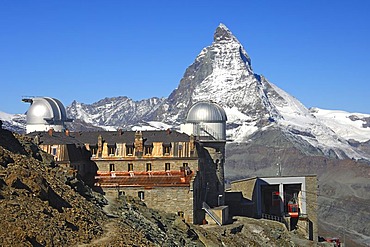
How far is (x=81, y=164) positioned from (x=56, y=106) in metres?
24.6

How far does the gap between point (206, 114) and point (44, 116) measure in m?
25.0

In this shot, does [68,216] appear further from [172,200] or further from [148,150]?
[148,150]

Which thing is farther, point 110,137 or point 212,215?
point 110,137

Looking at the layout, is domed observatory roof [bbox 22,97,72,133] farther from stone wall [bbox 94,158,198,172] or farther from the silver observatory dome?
stone wall [bbox 94,158,198,172]

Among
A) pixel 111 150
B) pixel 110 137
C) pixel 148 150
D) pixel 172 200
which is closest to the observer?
pixel 172 200

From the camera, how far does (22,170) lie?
47.1m

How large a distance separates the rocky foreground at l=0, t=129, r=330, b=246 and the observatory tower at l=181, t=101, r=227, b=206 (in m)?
10.1

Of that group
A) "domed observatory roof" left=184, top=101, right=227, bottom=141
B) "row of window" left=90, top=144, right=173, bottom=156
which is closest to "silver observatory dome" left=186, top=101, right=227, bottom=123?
"domed observatory roof" left=184, top=101, right=227, bottom=141

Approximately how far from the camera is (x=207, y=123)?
89188 millimetres

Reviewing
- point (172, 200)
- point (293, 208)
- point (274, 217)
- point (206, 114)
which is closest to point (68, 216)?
point (172, 200)

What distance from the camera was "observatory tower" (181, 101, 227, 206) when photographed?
271 feet

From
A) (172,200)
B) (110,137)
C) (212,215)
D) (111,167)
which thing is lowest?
(212,215)

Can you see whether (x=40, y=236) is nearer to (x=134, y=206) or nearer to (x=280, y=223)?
(x=134, y=206)

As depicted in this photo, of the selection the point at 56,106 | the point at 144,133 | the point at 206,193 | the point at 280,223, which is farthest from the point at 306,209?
the point at 56,106
